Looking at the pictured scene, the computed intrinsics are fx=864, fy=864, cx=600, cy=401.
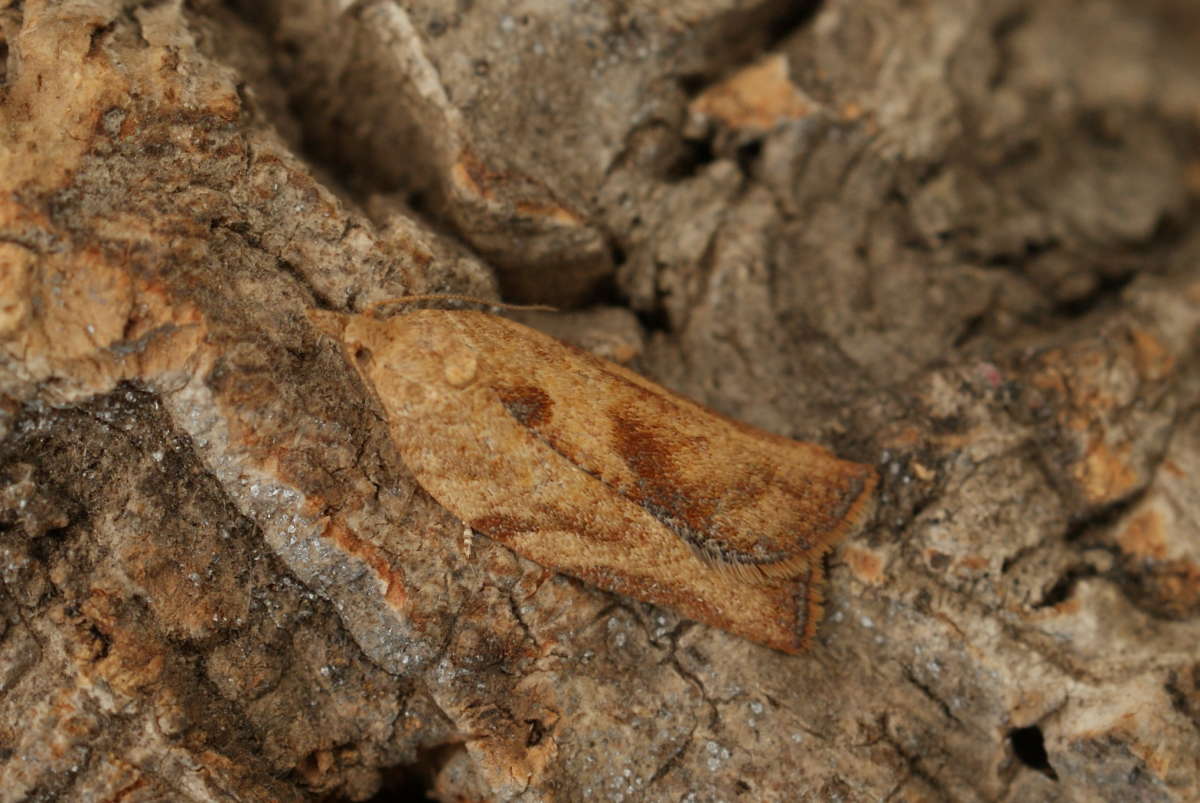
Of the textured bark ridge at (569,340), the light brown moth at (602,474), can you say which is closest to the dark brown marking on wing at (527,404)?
the light brown moth at (602,474)

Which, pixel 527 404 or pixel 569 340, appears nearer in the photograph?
pixel 527 404

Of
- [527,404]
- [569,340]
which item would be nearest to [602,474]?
[527,404]

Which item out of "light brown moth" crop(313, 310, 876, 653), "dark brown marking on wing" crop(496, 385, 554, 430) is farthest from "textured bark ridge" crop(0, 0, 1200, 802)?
"dark brown marking on wing" crop(496, 385, 554, 430)

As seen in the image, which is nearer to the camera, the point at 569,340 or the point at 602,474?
the point at 602,474

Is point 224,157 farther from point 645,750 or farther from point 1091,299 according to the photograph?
point 1091,299

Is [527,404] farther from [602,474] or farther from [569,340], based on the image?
[569,340]
